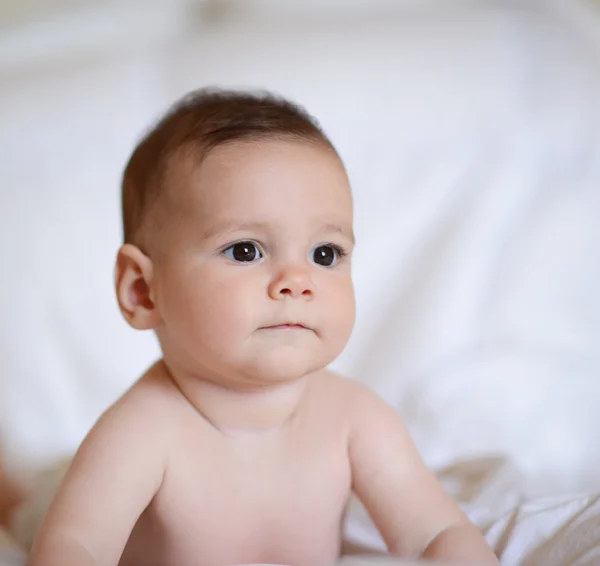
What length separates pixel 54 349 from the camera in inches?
49.6

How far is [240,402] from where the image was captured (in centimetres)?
73

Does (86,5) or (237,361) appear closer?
(237,361)

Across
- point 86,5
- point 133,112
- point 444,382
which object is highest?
point 86,5

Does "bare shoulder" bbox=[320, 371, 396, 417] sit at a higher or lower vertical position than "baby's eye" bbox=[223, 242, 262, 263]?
lower

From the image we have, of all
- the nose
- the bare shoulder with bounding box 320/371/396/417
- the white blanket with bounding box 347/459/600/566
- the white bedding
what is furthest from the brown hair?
the white bedding

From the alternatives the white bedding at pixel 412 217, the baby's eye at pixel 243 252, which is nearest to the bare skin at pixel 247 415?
the baby's eye at pixel 243 252

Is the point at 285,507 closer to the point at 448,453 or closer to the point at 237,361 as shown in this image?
the point at 237,361

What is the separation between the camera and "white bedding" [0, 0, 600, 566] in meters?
1.21

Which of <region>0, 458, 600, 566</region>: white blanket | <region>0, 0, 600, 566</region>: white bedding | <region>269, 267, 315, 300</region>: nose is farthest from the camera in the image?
<region>0, 0, 600, 566</region>: white bedding

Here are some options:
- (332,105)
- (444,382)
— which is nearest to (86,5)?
(332,105)

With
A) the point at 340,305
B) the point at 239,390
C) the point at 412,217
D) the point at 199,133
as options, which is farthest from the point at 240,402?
the point at 412,217

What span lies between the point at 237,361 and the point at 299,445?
14 centimetres

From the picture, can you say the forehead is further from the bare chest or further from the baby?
the bare chest

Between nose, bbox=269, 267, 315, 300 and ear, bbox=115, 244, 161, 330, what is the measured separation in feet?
0.40
